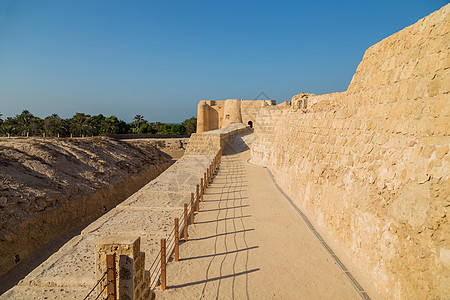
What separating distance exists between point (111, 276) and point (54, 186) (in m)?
11.9

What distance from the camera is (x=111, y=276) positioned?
8.86 feet

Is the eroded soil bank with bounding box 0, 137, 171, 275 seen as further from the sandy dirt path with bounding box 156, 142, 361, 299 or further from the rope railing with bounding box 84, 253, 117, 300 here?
the rope railing with bounding box 84, 253, 117, 300

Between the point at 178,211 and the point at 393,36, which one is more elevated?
the point at 393,36

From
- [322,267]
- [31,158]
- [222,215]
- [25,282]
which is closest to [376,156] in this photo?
[322,267]

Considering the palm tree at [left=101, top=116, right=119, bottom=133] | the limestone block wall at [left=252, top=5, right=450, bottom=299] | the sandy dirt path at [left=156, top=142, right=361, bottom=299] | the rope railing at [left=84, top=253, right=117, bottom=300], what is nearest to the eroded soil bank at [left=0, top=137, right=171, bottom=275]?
the sandy dirt path at [left=156, top=142, right=361, bottom=299]

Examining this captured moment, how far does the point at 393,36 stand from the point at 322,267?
14.0 feet

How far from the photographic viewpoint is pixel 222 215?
24.0 feet

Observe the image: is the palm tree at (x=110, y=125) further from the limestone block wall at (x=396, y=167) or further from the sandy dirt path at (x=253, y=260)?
the limestone block wall at (x=396, y=167)

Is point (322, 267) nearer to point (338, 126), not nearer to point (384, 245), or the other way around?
point (384, 245)

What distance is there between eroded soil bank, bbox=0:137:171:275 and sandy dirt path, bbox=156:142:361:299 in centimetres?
671

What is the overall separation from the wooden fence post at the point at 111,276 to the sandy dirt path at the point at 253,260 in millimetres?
1320

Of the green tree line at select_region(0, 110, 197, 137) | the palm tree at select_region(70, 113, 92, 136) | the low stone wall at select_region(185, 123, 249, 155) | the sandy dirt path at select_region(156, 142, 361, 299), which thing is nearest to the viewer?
the sandy dirt path at select_region(156, 142, 361, 299)

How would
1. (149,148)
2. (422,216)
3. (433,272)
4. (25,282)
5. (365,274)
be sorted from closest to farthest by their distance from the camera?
(433,272), (422,216), (365,274), (25,282), (149,148)

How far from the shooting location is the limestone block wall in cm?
285
